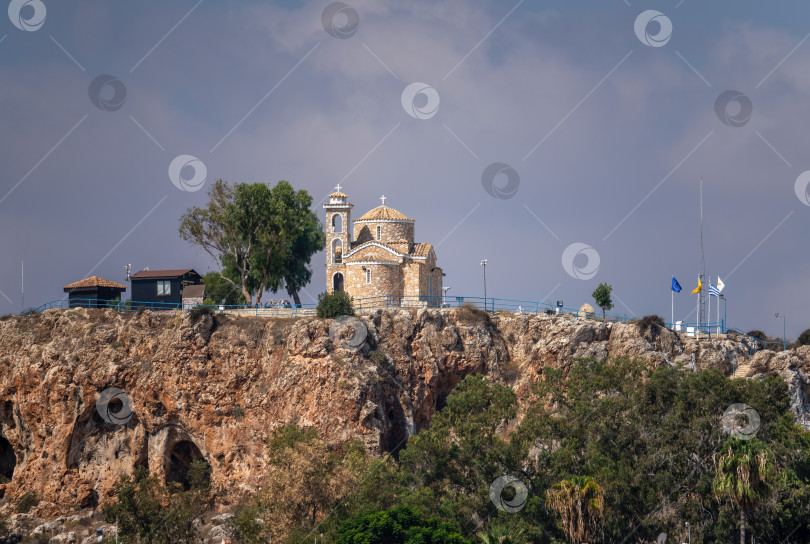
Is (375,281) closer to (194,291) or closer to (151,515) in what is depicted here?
(194,291)

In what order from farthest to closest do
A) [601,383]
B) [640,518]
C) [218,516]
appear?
[218,516]
[601,383]
[640,518]

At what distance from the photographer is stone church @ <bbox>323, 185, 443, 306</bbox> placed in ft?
278

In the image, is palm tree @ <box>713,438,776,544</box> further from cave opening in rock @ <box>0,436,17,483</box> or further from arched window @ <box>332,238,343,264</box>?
cave opening in rock @ <box>0,436,17,483</box>

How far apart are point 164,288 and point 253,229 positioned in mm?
8420

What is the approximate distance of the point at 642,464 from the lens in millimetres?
60594

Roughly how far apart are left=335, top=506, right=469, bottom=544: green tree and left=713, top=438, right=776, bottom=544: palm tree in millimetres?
13124

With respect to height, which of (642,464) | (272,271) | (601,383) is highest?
(272,271)

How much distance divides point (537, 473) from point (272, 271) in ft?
112

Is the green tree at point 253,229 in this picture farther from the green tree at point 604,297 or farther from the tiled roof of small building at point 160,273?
the green tree at point 604,297

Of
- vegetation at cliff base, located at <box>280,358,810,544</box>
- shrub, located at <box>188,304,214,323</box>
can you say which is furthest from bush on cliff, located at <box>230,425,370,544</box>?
shrub, located at <box>188,304,214,323</box>

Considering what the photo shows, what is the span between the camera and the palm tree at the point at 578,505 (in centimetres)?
5672

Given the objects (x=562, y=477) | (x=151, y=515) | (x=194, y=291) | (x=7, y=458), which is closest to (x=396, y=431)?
(x=562, y=477)

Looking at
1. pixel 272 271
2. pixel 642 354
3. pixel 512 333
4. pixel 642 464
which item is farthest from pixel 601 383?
pixel 272 271

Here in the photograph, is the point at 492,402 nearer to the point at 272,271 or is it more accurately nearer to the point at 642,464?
the point at 642,464
